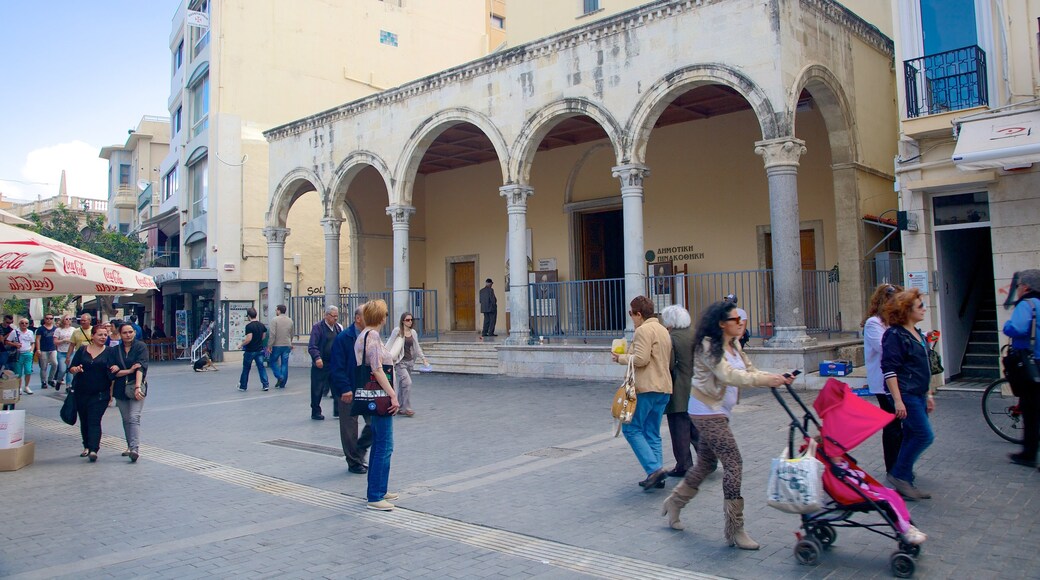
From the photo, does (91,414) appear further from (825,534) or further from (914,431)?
(914,431)

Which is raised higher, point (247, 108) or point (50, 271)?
point (247, 108)

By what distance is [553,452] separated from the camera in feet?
25.8

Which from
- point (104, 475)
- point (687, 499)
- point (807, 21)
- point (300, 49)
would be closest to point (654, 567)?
point (687, 499)

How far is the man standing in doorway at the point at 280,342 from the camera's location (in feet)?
48.0

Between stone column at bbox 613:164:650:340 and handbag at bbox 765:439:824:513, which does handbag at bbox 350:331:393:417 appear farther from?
stone column at bbox 613:164:650:340

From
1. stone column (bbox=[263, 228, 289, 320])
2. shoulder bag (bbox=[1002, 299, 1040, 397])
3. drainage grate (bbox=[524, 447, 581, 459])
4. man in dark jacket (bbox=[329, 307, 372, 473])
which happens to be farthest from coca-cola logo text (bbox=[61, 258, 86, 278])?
stone column (bbox=[263, 228, 289, 320])

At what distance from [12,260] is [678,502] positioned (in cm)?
701

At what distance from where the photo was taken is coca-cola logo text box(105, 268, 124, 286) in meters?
8.66

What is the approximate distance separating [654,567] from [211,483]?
183 inches

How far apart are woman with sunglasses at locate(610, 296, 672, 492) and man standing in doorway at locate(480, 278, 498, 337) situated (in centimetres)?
1301

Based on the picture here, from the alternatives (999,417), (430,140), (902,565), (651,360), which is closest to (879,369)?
(651,360)

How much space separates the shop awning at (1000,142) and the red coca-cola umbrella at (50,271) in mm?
10720

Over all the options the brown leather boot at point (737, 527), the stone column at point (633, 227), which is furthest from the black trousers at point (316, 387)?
the brown leather boot at point (737, 527)

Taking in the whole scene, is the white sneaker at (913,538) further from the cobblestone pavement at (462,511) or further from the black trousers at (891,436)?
the black trousers at (891,436)
